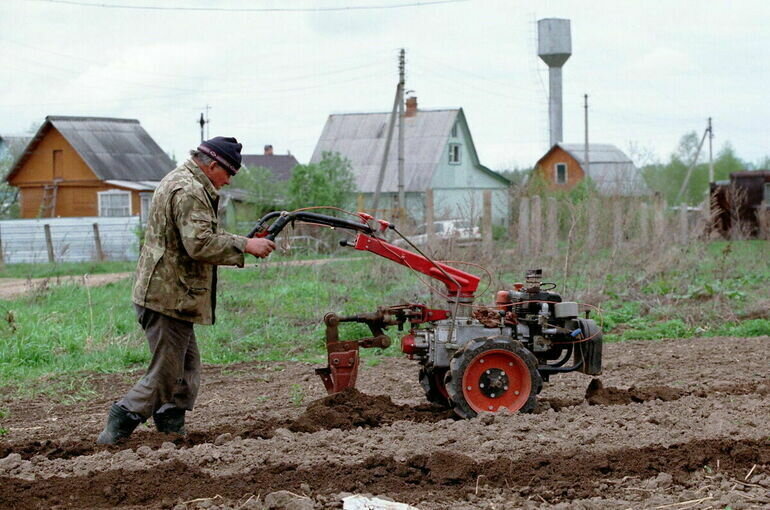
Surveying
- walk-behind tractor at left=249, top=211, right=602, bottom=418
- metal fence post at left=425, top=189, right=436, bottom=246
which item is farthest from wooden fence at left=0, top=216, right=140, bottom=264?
walk-behind tractor at left=249, top=211, right=602, bottom=418

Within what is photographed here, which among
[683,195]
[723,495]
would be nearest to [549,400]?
[723,495]

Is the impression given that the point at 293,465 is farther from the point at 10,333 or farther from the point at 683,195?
the point at 683,195

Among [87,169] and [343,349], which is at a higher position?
[87,169]

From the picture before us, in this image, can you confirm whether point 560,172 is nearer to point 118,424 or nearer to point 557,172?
point 557,172

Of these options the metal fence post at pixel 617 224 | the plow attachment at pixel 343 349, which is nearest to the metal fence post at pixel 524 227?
the metal fence post at pixel 617 224

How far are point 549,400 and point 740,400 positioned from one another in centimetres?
142

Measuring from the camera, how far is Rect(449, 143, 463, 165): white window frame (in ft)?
156

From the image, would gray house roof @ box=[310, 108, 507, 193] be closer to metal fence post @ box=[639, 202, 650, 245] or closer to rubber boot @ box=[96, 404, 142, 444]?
metal fence post @ box=[639, 202, 650, 245]

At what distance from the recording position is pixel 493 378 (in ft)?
23.4

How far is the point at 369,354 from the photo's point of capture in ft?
37.1

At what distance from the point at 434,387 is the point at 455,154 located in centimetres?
4076

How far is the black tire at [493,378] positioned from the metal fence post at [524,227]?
41.1 ft

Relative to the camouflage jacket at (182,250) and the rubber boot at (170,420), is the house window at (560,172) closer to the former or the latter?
the rubber boot at (170,420)

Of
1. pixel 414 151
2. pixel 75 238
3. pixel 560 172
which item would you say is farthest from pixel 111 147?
pixel 560 172
